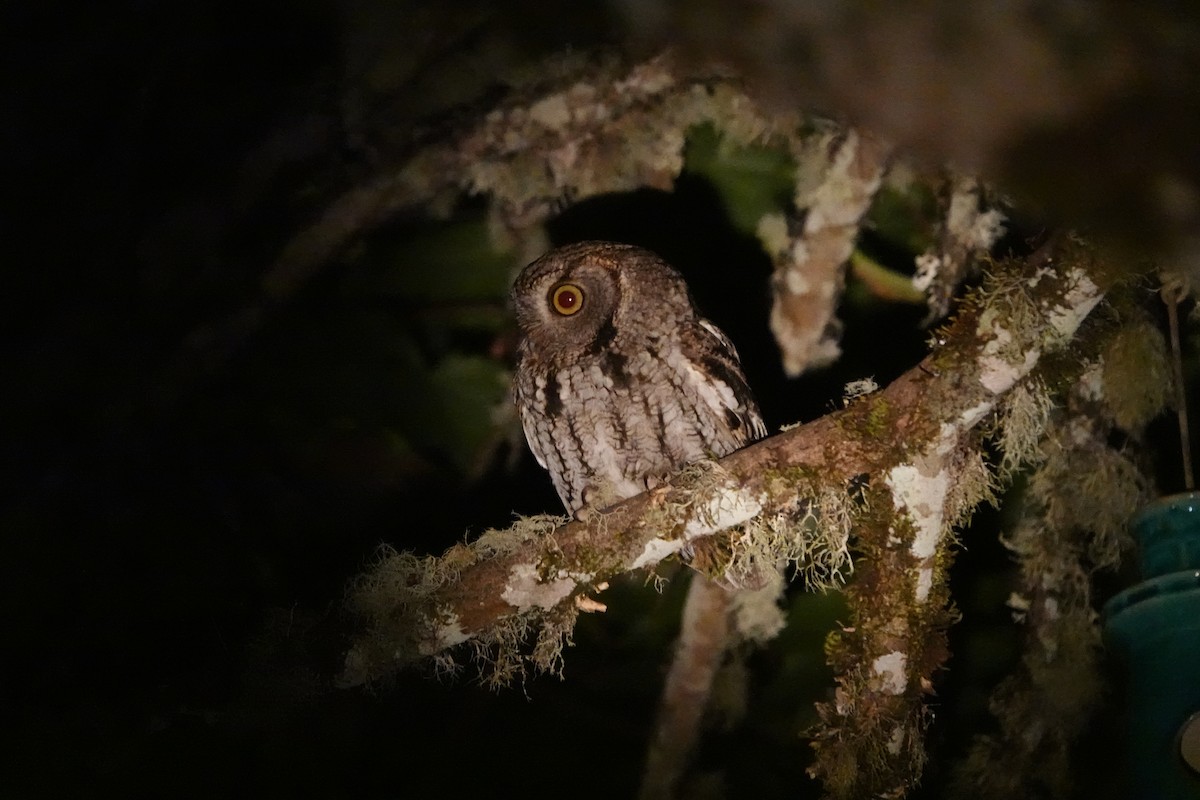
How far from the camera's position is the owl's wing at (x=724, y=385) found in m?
2.71

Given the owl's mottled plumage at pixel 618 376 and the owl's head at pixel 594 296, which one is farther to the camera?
the owl's head at pixel 594 296

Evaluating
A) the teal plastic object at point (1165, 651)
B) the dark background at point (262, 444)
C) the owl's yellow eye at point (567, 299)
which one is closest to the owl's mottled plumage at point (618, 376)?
the owl's yellow eye at point (567, 299)

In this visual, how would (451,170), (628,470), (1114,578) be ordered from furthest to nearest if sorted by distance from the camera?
(451,170)
(1114,578)
(628,470)

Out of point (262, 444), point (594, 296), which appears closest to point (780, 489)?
point (594, 296)

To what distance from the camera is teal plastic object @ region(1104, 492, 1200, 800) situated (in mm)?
1311

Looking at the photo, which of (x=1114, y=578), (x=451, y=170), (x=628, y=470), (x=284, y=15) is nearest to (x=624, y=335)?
(x=628, y=470)

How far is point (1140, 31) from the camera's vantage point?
19.7 inches

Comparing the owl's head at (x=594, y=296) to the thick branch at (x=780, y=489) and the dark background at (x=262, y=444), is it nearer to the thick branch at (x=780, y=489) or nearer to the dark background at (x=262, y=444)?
the dark background at (x=262, y=444)

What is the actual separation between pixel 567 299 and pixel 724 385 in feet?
1.98

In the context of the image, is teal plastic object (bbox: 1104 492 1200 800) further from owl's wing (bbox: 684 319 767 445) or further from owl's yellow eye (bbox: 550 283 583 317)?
owl's yellow eye (bbox: 550 283 583 317)

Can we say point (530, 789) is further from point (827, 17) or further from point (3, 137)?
point (827, 17)

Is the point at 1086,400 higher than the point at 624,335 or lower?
lower

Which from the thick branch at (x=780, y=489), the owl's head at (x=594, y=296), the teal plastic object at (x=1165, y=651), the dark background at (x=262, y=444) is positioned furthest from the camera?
the owl's head at (x=594, y=296)

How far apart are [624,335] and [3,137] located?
6.85 feet
